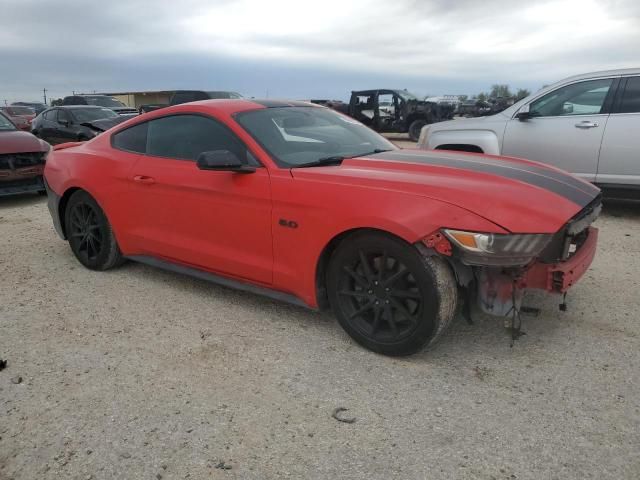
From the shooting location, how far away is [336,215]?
120 inches

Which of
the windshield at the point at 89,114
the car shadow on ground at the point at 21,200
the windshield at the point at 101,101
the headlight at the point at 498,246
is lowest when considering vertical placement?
the car shadow on ground at the point at 21,200

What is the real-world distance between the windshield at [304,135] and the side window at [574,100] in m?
3.41

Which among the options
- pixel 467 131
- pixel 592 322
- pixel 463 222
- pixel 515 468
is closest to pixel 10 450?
pixel 515 468

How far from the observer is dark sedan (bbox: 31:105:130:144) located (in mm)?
12953

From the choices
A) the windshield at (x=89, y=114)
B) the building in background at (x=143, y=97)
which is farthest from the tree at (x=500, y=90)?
the windshield at (x=89, y=114)

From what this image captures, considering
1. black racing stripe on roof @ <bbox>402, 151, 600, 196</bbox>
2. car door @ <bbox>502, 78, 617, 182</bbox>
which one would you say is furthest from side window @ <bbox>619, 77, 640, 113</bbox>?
black racing stripe on roof @ <bbox>402, 151, 600, 196</bbox>

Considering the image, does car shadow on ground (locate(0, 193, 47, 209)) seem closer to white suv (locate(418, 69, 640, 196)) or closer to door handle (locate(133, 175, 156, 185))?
door handle (locate(133, 175, 156, 185))

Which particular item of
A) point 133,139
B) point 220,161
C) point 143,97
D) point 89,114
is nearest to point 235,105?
point 220,161

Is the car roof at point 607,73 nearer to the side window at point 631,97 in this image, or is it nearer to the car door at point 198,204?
the side window at point 631,97

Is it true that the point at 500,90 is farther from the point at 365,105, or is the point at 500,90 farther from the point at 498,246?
the point at 498,246

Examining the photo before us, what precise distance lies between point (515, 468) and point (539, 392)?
657 millimetres

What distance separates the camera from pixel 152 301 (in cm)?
404

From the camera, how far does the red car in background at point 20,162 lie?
7.79 m

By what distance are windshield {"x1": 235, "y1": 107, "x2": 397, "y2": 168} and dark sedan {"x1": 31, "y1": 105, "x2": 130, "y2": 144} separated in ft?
32.2
